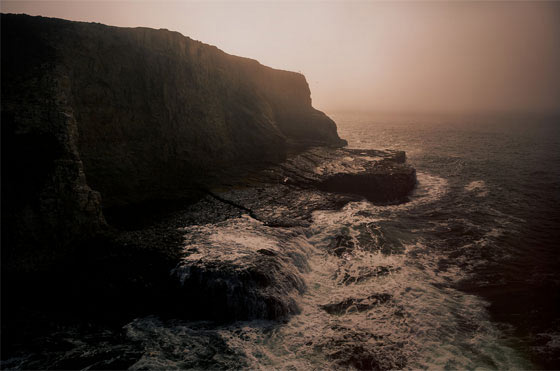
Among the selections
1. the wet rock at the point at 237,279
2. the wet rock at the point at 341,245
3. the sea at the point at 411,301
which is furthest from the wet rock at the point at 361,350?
the wet rock at the point at 341,245

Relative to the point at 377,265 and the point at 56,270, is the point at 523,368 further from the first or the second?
the point at 56,270

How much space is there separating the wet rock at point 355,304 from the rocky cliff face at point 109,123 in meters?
10.9

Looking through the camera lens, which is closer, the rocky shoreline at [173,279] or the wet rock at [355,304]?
the rocky shoreline at [173,279]

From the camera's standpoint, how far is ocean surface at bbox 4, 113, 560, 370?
8.88m

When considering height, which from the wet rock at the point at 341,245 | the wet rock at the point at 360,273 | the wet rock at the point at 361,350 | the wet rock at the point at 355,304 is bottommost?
the wet rock at the point at 361,350

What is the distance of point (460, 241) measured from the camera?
16.1 meters

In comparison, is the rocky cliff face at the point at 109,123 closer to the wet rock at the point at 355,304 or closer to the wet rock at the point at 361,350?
the wet rock at the point at 355,304

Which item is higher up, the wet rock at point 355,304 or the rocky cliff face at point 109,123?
the rocky cliff face at point 109,123

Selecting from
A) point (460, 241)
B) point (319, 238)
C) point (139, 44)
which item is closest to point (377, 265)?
point (319, 238)

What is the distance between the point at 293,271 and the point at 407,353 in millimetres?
5202

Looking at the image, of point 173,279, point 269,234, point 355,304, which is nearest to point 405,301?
point 355,304

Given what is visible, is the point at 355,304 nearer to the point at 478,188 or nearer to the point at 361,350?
the point at 361,350

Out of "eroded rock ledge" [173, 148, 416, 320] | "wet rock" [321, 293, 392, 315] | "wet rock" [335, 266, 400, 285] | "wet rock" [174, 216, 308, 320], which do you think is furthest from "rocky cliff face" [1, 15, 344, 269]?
"wet rock" [335, 266, 400, 285]

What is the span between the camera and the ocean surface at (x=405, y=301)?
8875 mm
